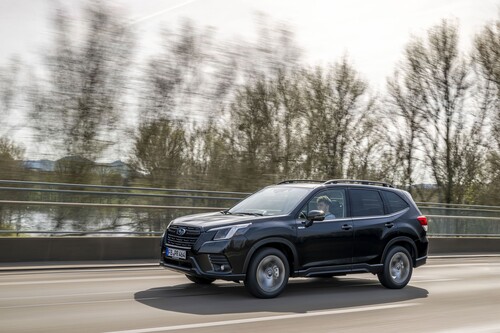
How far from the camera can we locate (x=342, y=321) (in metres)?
8.13

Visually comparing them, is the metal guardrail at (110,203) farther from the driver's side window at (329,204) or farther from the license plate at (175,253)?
the driver's side window at (329,204)

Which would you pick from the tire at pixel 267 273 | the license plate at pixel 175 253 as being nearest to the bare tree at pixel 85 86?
the license plate at pixel 175 253

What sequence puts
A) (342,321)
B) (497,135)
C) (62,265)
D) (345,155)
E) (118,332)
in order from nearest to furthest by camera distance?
1. (118,332)
2. (342,321)
3. (62,265)
4. (345,155)
5. (497,135)

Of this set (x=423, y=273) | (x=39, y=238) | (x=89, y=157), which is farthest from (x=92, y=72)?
(x=423, y=273)

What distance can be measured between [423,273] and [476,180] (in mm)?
21309

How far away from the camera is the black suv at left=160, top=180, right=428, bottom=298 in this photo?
9.38 m

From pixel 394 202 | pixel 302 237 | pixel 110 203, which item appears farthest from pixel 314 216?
pixel 110 203

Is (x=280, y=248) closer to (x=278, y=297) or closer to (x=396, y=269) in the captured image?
(x=278, y=297)

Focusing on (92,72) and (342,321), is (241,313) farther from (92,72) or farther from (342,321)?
(92,72)

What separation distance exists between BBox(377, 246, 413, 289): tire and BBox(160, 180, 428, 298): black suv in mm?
17

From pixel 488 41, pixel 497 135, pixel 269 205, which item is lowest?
pixel 269 205

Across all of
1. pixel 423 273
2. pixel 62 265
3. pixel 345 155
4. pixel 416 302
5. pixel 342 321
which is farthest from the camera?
pixel 345 155

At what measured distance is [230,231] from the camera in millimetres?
9398

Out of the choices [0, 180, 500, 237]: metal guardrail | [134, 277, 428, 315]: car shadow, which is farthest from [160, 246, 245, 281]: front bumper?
[0, 180, 500, 237]: metal guardrail
